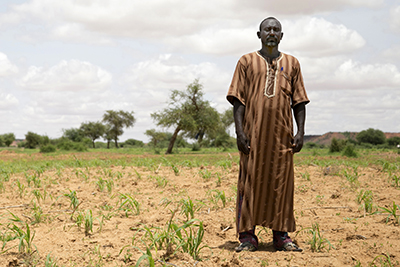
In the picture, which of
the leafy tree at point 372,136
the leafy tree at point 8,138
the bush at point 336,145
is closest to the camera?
the bush at point 336,145

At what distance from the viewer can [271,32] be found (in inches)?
138

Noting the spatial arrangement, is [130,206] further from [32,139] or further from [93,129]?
[93,129]

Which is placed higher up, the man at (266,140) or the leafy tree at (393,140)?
the leafy tree at (393,140)

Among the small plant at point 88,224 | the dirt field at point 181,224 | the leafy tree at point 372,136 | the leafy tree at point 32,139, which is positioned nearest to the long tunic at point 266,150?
the dirt field at point 181,224

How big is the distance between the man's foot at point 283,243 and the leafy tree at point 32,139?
4289 cm

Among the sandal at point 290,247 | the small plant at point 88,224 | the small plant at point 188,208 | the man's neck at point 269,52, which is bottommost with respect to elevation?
the sandal at point 290,247

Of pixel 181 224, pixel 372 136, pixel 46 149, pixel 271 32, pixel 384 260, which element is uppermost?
pixel 372 136

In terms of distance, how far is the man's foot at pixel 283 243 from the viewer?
11.3ft

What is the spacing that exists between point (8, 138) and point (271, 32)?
57551 millimetres

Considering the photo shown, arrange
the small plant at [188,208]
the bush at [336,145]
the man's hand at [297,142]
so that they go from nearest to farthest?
the man's hand at [297,142], the small plant at [188,208], the bush at [336,145]

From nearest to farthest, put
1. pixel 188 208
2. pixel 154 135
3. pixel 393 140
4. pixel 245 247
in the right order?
pixel 245 247 → pixel 188 208 → pixel 393 140 → pixel 154 135

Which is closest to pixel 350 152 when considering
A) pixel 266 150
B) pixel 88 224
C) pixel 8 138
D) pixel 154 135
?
pixel 266 150

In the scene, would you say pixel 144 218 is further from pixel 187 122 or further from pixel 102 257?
pixel 187 122

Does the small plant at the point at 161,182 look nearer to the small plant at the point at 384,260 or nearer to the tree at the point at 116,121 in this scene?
the small plant at the point at 384,260
